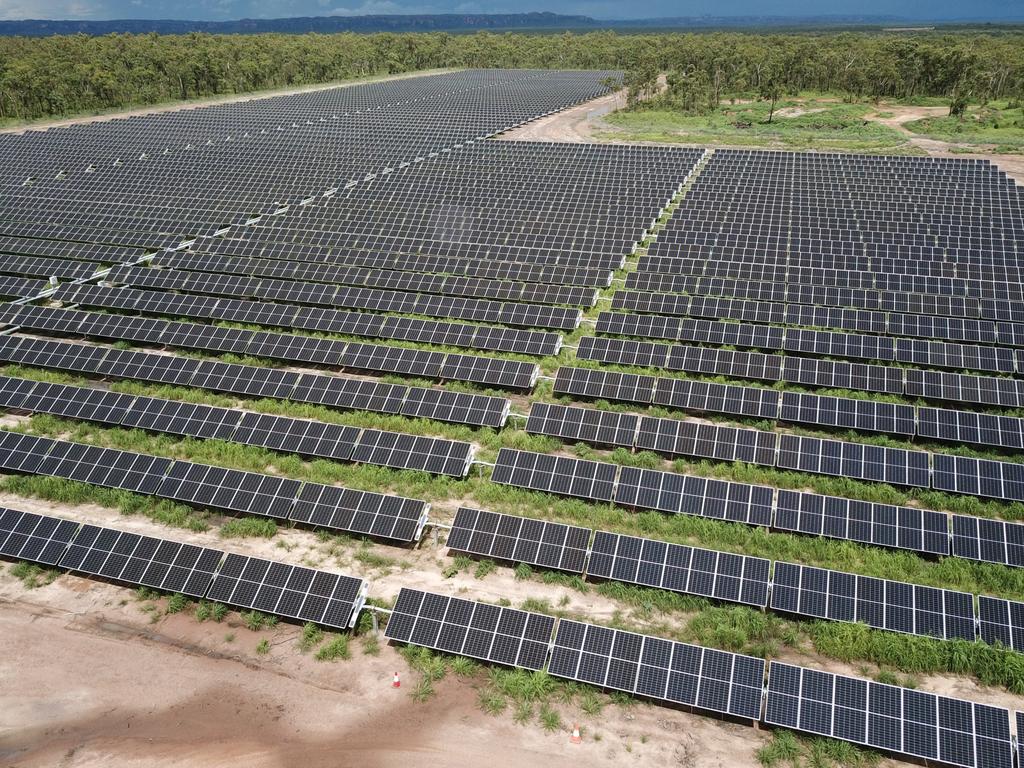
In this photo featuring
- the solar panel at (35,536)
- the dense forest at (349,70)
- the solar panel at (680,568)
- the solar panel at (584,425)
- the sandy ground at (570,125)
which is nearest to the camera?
the solar panel at (680,568)

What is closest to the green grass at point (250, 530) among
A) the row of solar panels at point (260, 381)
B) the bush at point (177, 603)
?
the bush at point (177, 603)

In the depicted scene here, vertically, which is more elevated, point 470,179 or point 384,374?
point 470,179

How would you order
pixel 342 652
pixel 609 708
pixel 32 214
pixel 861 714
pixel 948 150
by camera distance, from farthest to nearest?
pixel 948 150, pixel 32 214, pixel 342 652, pixel 609 708, pixel 861 714

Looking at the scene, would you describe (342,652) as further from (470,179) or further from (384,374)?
(470,179)

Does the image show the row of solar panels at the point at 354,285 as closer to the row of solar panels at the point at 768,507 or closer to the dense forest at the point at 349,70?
the row of solar panels at the point at 768,507

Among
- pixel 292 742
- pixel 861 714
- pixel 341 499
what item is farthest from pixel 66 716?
pixel 861 714

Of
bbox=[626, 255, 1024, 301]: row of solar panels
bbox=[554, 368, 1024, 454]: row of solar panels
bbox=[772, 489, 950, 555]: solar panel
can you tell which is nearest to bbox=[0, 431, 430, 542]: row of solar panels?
bbox=[554, 368, 1024, 454]: row of solar panels
